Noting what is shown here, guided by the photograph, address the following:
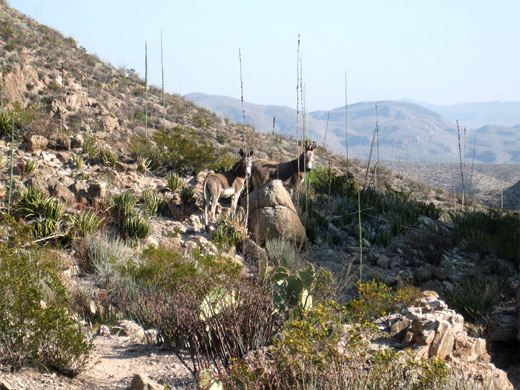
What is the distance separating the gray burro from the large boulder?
5951 mm

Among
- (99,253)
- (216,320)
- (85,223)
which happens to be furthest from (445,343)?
(85,223)

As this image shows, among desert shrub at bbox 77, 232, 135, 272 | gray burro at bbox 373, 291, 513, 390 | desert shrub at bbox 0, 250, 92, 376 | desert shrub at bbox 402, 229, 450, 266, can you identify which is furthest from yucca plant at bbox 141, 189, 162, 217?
gray burro at bbox 373, 291, 513, 390

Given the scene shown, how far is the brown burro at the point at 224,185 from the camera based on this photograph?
12.4 meters

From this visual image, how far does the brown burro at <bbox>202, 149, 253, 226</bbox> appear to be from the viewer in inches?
488

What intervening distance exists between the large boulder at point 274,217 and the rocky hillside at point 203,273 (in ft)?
0.15

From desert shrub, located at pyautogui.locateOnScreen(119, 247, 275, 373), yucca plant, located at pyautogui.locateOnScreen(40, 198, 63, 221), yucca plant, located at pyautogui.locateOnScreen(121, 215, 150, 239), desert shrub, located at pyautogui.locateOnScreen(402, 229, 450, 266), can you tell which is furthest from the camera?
desert shrub, located at pyautogui.locateOnScreen(402, 229, 450, 266)

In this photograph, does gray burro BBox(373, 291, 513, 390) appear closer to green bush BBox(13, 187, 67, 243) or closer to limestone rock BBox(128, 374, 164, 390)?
limestone rock BBox(128, 374, 164, 390)

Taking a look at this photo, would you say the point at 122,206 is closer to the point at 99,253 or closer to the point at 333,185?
the point at 99,253

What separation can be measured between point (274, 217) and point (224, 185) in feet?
4.76

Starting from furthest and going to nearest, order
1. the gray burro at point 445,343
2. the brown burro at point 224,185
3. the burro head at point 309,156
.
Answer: the burro head at point 309,156 → the brown burro at point 224,185 → the gray burro at point 445,343

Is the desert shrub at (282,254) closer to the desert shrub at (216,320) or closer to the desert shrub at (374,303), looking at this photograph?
the desert shrub at (374,303)

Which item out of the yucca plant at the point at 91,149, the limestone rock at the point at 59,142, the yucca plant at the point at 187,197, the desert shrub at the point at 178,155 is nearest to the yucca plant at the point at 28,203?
the yucca plant at the point at 187,197

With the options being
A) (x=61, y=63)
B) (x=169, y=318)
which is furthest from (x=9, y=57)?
(x=169, y=318)

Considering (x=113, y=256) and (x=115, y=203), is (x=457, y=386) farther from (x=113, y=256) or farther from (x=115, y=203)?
(x=115, y=203)
